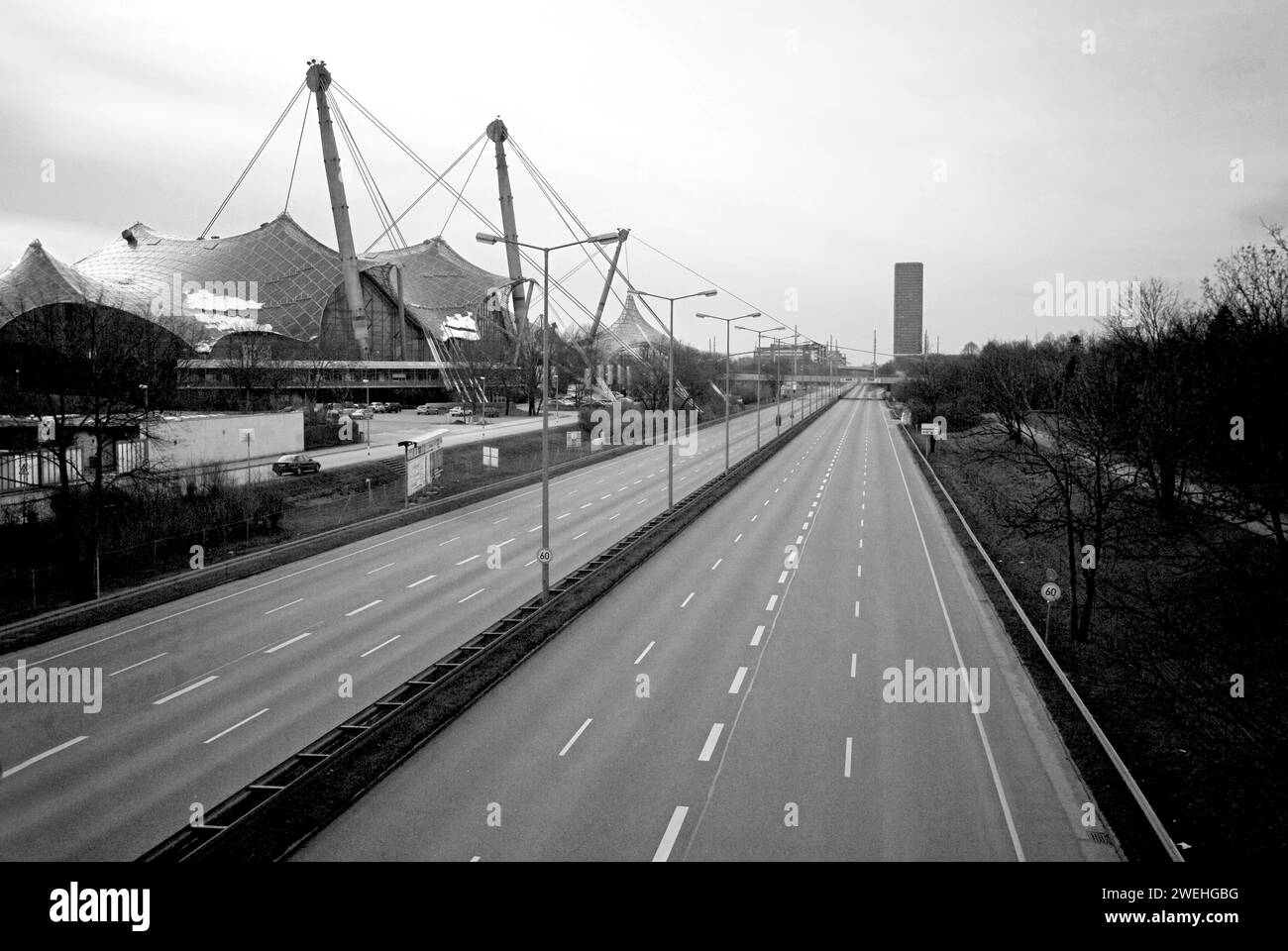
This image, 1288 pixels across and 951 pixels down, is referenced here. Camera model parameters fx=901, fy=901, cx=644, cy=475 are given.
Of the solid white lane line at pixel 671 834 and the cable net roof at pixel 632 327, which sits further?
the cable net roof at pixel 632 327

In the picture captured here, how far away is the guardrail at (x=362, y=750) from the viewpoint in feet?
33.8

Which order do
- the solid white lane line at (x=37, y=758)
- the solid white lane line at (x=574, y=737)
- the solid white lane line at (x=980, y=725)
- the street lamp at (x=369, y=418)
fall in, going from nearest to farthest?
the solid white lane line at (x=980, y=725) → the solid white lane line at (x=37, y=758) → the solid white lane line at (x=574, y=737) → the street lamp at (x=369, y=418)

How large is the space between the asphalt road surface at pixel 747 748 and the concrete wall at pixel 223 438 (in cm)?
2729

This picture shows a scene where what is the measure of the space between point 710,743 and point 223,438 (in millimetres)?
40126

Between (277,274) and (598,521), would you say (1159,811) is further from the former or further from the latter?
(277,274)

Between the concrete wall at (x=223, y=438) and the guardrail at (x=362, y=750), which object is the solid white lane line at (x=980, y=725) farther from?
the concrete wall at (x=223, y=438)

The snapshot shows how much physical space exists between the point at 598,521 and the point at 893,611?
52.8 feet

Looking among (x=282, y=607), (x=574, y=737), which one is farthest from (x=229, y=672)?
(x=574, y=737)

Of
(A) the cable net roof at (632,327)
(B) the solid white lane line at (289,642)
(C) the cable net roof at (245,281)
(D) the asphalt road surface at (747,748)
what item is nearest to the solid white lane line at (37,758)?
(B) the solid white lane line at (289,642)

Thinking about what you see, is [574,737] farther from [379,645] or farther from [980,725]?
[379,645]

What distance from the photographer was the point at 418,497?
4125cm

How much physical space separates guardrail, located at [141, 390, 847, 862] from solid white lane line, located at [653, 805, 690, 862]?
4.20 metres

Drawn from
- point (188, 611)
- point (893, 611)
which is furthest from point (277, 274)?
point (893, 611)

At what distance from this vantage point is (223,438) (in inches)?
1837
